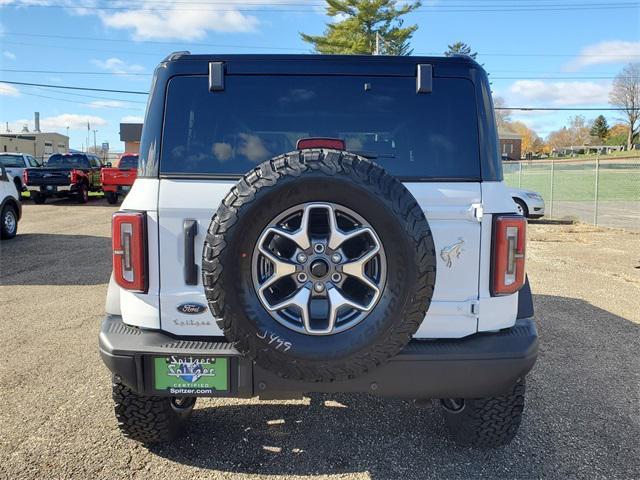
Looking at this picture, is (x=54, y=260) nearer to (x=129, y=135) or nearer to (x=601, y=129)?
(x=129, y=135)

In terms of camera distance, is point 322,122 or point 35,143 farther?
point 35,143

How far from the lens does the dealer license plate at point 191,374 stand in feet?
7.38

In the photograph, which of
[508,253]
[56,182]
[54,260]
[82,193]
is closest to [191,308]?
[508,253]

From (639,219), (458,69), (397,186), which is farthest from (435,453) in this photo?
(639,219)

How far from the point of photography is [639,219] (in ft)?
47.4

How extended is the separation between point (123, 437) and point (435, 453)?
1.81 m

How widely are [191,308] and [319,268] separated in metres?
0.67

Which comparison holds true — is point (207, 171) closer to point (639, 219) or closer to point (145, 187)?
point (145, 187)

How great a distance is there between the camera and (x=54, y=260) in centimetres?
825

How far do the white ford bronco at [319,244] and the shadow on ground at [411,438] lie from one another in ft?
0.82

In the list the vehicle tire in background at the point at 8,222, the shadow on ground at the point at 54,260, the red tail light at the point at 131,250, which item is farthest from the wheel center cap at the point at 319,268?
the vehicle tire in background at the point at 8,222

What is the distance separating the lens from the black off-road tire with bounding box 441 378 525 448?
8.75 feet

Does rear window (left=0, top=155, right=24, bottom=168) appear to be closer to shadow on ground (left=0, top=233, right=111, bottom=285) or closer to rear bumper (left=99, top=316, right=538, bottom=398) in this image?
shadow on ground (left=0, top=233, right=111, bottom=285)

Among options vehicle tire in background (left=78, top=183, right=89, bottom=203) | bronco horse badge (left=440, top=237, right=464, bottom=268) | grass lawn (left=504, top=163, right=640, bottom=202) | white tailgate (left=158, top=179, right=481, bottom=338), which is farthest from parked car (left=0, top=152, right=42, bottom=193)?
bronco horse badge (left=440, top=237, right=464, bottom=268)
